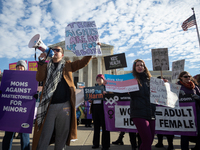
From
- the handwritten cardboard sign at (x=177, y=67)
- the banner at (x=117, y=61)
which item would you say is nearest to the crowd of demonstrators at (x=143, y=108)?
the banner at (x=117, y=61)

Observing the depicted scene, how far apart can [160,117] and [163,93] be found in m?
1.42

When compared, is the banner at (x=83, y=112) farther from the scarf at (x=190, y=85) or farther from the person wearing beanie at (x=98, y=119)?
the scarf at (x=190, y=85)

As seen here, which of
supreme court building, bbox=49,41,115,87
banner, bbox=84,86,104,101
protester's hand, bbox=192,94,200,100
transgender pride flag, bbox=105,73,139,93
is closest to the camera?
transgender pride flag, bbox=105,73,139,93

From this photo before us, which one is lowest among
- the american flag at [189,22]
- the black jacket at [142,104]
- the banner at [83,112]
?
the banner at [83,112]

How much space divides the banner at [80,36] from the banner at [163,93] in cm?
142

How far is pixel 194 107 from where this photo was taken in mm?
3707

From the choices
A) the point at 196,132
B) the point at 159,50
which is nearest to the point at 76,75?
the point at 159,50

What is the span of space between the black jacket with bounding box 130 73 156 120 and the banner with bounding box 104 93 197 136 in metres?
1.56

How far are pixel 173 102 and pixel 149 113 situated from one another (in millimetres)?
1039

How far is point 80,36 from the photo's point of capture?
2.82 metres

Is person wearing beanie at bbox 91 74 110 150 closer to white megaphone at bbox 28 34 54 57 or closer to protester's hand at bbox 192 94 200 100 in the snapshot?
white megaphone at bbox 28 34 54 57

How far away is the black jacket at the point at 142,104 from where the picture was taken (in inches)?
94.6

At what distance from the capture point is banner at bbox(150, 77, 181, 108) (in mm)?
2703

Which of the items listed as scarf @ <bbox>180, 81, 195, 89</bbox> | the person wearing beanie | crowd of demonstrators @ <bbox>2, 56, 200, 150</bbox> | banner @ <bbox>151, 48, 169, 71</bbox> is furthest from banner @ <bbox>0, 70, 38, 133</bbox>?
banner @ <bbox>151, 48, 169, 71</bbox>
